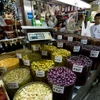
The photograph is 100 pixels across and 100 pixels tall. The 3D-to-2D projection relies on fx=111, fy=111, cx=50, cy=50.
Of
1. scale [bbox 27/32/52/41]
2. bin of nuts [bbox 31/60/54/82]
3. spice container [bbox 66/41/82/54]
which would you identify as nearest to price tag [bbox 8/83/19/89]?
bin of nuts [bbox 31/60/54/82]

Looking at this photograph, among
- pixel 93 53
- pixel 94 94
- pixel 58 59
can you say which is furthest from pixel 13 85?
pixel 94 94

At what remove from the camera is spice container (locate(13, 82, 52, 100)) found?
0.84 metres

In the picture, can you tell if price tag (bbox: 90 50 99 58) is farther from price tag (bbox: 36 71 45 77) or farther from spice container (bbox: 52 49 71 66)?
price tag (bbox: 36 71 45 77)

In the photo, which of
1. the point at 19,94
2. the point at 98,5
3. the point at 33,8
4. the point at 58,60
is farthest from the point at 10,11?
the point at 98,5

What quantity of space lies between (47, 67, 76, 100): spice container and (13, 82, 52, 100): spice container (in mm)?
67

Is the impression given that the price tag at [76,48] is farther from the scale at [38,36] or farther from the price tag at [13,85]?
the price tag at [13,85]

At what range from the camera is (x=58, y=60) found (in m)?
1.34

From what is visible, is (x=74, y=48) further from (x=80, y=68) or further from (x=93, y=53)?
(x=80, y=68)

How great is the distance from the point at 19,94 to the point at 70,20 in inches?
80.2

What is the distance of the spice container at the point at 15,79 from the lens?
100 cm

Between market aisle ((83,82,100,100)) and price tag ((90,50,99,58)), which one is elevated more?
price tag ((90,50,99,58))

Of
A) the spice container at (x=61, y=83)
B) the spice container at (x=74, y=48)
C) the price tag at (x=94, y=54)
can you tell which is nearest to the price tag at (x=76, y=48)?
the spice container at (x=74, y=48)

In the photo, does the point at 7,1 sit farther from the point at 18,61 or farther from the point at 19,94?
the point at 19,94

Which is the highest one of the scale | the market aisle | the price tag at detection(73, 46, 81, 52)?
the scale
